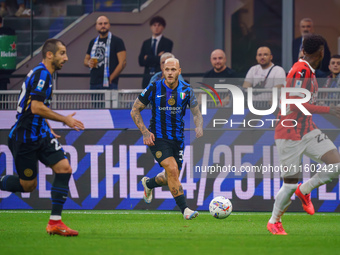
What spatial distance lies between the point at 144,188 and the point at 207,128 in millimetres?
1502

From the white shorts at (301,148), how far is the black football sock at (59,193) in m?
2.43

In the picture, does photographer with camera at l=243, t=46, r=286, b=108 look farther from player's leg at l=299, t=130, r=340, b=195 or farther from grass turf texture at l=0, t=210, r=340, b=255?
player's leg at l=299, t=130, r=340, b=195

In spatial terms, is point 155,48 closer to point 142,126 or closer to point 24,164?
point 142,126

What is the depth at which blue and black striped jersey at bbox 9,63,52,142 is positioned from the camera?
7938mm

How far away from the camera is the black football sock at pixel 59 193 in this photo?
7988 mm

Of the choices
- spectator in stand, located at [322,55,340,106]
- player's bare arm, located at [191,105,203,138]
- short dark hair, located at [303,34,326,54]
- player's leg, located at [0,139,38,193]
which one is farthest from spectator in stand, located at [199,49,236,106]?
player's leg, located at [0,139,38,193]

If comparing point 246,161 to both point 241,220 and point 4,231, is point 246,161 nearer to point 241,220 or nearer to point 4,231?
point 241,220

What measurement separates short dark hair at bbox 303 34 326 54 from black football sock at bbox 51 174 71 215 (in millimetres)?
3039

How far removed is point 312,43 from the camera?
8.13m

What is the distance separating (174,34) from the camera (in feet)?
55.6

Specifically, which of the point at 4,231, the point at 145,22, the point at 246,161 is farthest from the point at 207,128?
the point at 145,22

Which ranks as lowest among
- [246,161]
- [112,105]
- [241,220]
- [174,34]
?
[241,220]

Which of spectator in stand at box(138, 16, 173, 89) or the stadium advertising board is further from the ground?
spectator in stand at box(138, 16, 173, 89)

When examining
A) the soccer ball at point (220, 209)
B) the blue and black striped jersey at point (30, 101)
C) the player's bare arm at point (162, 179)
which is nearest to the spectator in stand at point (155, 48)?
the player's bare arm at point (162, 179)
